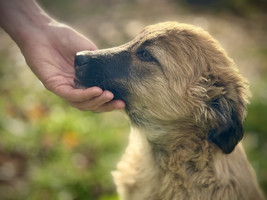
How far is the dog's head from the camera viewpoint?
3.31 m

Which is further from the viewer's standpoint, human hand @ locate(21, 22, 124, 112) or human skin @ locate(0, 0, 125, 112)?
human skin @ locate(0, 0, 125, 112)

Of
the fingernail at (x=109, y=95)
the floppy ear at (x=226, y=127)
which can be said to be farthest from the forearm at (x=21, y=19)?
the floppy ear at (x=226, y=127)

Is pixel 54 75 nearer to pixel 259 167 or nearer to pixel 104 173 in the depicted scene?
pixel 104 173

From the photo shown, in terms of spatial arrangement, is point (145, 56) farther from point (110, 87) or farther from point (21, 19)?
point (21, 19)

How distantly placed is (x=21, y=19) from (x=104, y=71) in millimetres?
1119

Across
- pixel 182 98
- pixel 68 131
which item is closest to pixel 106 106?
pixel 182 98

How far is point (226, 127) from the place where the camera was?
10.1 feet

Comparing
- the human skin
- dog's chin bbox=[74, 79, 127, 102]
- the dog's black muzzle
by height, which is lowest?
dog's chin bbox=[74, 79, 127, 102]

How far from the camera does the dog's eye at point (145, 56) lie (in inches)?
134

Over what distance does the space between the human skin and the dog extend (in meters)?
0.20

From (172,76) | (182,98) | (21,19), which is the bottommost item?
(182,98)

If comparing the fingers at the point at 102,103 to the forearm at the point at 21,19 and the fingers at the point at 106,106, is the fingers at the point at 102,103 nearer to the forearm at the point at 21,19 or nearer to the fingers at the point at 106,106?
the fingers at the point at 106,106

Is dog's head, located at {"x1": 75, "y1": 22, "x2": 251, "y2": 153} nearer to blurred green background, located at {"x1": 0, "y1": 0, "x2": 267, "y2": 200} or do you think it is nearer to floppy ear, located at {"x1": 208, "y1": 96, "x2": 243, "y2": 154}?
floppy ear, located at {"x1": 208, "y1": 96, "x2": 243, "y2": 154}

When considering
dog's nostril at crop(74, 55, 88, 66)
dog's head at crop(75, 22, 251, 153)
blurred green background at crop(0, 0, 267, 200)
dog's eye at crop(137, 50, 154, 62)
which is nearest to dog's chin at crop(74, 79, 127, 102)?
dog's head at crop(75, 22, 251, 153)
